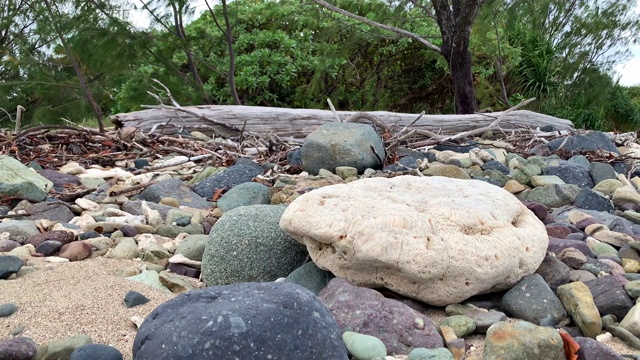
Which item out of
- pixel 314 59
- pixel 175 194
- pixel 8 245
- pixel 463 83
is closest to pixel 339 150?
pixel 175 194

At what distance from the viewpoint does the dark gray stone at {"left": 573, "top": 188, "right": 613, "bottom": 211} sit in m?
4.79

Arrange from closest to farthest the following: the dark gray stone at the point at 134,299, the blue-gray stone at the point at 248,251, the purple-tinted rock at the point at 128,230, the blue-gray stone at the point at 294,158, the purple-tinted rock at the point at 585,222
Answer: the dark gray stone at the point at 134,299 → the blue-gray stone at the point at 248,251 → the purple-tinted rock at the point at 128,230 → the purple-tinted rock at the point at 585,222 → the blue-gray stone at the point at 294,158

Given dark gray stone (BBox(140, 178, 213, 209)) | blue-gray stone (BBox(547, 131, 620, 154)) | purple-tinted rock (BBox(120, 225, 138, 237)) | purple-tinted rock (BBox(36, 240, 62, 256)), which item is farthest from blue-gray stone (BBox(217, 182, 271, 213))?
blue-gray stone (BBox(547, 131, 620, 154))

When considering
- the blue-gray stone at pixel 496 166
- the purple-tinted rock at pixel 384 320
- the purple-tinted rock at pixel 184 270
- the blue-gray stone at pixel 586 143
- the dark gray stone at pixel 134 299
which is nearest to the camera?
the purple-tinted rock at pixel 384 320

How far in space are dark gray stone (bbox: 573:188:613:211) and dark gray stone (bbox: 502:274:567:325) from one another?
2181 millimetres

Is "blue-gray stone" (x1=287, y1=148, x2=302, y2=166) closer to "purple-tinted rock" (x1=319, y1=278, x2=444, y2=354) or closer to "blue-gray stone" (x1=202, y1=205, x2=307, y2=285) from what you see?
"blue-gray stone" (x1=202, y1=205, x2=307, y2=285)

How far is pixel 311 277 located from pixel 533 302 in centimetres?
97

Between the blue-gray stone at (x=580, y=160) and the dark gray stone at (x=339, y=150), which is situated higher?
the dark gray stone at (x=339, y=150)

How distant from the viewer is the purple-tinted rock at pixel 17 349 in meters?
2.10

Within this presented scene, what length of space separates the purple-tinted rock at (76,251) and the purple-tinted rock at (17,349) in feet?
4.06

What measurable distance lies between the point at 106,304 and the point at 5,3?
11.6m

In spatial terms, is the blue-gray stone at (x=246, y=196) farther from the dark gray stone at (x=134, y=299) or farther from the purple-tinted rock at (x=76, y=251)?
the dark gray stone at (x=134, y=299)

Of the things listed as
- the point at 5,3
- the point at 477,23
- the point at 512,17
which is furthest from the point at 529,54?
the point at 5,3

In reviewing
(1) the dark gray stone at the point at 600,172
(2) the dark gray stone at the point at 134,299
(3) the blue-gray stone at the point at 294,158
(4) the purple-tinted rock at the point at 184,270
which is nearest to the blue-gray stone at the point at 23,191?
(4) the purple-tinted rock at the point at 184,270
